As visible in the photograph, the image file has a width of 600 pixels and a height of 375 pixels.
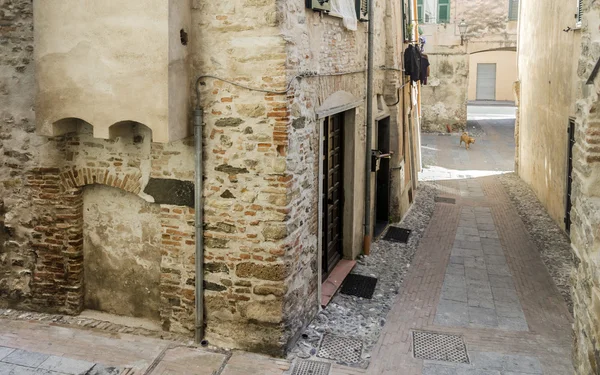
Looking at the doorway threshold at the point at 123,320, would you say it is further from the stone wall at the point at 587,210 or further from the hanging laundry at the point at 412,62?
the hanging laundry at the point at 412,62

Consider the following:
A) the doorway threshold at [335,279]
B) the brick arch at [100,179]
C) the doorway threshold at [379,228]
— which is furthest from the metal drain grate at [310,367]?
the doorway threshold at [379,228]

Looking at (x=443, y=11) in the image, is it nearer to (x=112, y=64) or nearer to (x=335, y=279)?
(x=335, y=279)

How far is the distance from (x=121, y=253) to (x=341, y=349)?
2.66 meters

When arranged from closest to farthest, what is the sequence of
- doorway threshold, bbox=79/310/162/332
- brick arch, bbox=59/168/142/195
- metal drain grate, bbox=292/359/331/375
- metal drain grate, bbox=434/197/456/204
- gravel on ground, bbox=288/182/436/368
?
metal drain grate, bbox=292/359/331/375 → brick arch, bbox=59/168/142/195 → gravel on ground, bbox=288/182/436/368 → doorway threshold, bbox=79/310/162/332 → metal drain grate, bbox=434/197/456/204

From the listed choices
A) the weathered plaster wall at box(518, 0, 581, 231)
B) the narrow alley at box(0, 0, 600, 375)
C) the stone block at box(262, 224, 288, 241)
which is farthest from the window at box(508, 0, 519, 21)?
the stone block at box(262, 224, 288, 241)

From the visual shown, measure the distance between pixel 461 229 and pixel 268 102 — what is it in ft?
22.4

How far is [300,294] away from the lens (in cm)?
676

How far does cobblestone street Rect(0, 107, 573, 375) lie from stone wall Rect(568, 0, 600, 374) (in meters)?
1.45

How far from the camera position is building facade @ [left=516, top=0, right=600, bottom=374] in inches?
184

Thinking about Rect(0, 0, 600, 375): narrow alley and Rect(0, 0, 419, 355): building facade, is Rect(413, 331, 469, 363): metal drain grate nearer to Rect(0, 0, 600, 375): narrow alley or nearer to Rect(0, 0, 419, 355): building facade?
Rect(0, 0, 600, 375): narrow alley

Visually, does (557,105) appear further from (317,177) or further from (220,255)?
(220,255)

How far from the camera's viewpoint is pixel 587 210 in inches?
189

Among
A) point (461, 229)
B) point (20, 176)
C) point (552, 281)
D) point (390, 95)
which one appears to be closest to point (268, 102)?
point (20, 176)

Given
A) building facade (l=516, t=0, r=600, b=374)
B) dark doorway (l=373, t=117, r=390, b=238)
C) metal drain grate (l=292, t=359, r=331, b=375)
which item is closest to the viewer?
building facade (l=516, t=0, r=600, b=374)
